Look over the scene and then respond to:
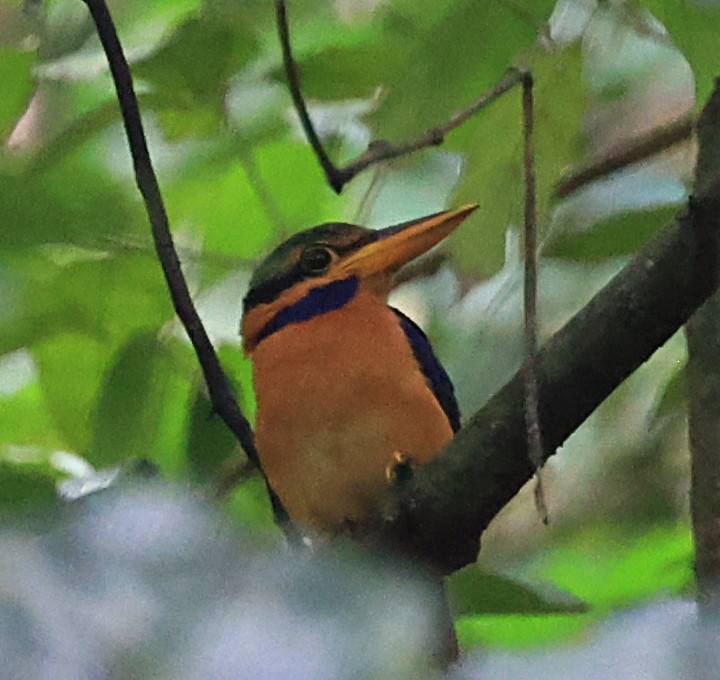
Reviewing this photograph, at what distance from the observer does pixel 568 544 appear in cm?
194

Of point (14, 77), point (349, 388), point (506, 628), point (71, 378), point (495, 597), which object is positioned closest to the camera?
point (495, 597)

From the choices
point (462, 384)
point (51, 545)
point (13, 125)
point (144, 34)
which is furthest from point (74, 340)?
point (51, 545)

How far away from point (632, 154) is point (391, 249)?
364 mm

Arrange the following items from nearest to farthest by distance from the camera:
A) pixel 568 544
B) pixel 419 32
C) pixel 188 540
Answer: pixel 188 540 → pixel 419 32 → pixel 568 544

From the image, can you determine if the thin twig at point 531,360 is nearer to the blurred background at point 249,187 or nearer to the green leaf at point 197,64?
the blurred background at point 249,187

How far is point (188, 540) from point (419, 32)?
3.10 feet

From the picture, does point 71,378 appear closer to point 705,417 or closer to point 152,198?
point 152,198

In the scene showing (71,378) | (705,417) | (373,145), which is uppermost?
(373,145)

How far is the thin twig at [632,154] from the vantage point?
1.70 m

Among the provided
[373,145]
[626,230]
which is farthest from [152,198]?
[626,230]

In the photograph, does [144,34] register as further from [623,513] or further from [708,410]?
[623,513]

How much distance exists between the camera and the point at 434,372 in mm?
1684

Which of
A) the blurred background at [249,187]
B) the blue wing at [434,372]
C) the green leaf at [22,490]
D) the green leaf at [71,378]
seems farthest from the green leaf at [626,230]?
the green leaf at [22,490]

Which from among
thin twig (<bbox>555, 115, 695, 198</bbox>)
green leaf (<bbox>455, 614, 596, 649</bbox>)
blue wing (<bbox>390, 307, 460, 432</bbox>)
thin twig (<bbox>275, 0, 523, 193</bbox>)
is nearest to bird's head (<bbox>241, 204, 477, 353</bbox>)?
blue wing (<bbox>390, 307, 460, 432</bbox>)
